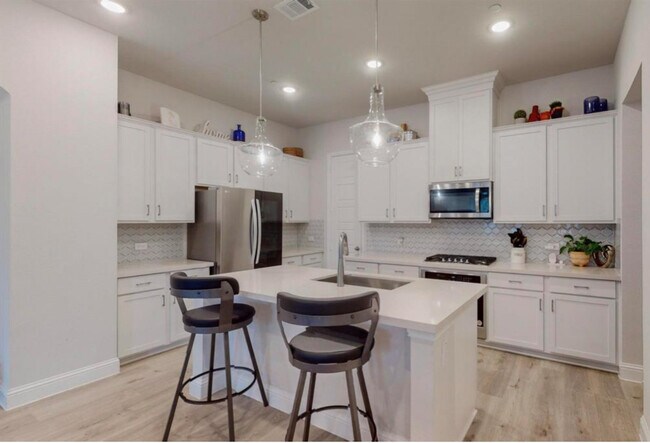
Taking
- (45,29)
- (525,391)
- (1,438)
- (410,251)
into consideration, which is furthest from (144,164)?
(525,391)

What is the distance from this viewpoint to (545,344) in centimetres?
324

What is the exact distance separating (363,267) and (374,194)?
1.01m

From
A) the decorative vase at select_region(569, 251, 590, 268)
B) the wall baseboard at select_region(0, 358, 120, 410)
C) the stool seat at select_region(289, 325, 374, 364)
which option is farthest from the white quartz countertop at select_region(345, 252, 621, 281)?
the wall baseboard at select_region(0, 358, 120, 410)

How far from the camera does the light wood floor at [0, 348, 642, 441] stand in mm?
2127

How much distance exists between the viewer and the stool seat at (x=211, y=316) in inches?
80.7

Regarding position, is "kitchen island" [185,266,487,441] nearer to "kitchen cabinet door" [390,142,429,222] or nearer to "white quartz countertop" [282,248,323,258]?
"kitchen cabinet door" [390,142,429,222]

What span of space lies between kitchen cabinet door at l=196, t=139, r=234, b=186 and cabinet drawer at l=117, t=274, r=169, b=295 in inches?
47.4

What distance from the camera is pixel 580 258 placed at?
3371 mm

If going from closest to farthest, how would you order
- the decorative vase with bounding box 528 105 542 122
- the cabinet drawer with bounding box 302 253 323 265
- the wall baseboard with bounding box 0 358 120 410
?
the wall baseboard with bounding box 0 358 120 410, the decorative vase with bounding box 528 105 542 122, the cabinet drawer with bounding box 302 253 323 265

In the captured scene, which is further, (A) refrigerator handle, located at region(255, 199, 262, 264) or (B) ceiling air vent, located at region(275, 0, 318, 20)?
(A) refrigerator handle, located at region(255, 199, 262, 264)

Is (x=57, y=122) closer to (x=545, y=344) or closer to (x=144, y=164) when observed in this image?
(x=144, y=164)

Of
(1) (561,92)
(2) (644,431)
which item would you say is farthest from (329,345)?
(1) (561,92)

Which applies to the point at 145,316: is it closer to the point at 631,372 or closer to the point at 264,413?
Result: the point at 264,413

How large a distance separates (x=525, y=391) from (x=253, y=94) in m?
4.19
